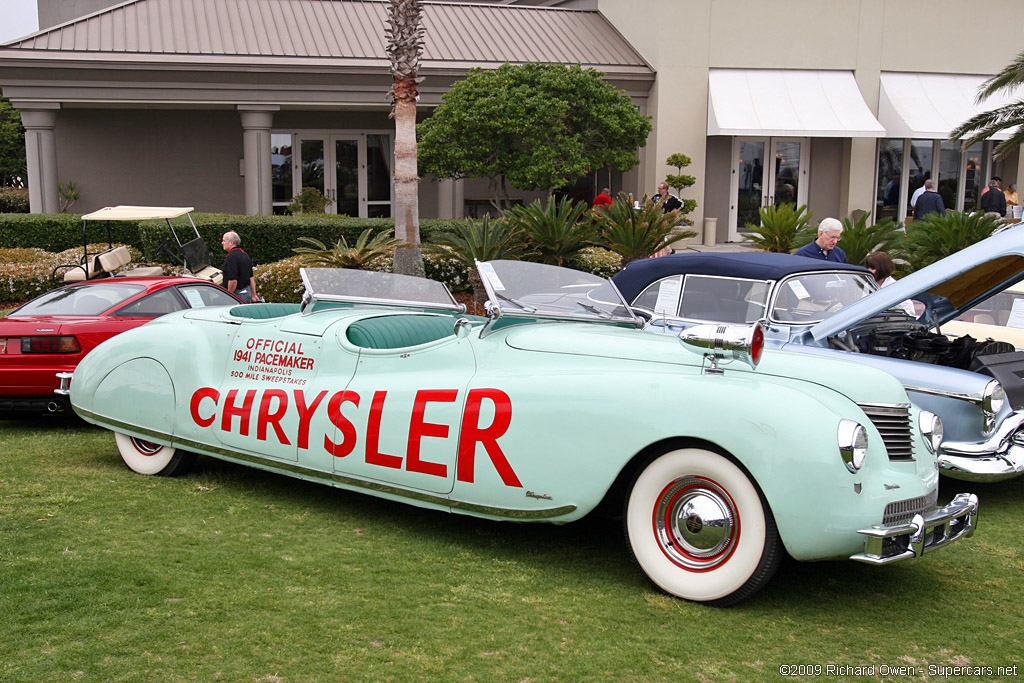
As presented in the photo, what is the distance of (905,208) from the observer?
24.4 meters

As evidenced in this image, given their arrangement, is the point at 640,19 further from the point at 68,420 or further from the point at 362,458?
the point at 362,458

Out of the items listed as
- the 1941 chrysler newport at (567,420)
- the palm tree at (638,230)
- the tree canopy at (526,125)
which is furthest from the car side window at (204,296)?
the tree canopy at (526,125)

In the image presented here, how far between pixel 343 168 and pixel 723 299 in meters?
19.1

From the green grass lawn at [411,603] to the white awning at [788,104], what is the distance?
17.5 metres

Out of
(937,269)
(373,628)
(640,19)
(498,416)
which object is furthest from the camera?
(640,19)

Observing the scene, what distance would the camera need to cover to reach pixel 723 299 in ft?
23.4

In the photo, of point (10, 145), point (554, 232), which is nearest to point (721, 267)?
point (554, 232)

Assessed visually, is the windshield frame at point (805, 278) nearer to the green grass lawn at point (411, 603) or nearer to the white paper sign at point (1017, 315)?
the white paper sign at point (1017, 315)

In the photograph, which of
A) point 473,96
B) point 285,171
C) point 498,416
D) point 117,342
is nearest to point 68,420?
point 117,342

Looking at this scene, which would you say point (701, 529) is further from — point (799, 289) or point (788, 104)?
point (788, 104)

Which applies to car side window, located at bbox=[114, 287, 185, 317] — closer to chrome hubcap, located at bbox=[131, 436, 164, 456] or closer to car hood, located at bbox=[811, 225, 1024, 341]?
chrome hubcap, located at bbox=[131, 436, 164, 456]

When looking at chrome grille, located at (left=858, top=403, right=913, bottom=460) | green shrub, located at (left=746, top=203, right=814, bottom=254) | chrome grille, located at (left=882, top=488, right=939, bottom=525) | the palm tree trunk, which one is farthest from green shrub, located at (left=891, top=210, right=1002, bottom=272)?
chrome grille, located at (left=882, top=488, right=939, bottom=525)

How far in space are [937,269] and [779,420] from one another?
2.84 meters

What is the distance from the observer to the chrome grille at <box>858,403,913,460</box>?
4.14m
